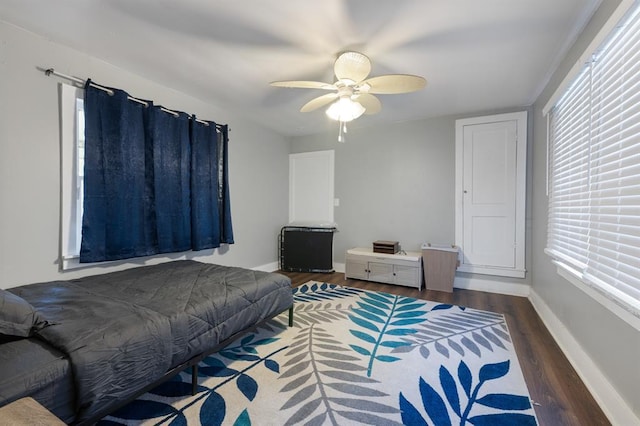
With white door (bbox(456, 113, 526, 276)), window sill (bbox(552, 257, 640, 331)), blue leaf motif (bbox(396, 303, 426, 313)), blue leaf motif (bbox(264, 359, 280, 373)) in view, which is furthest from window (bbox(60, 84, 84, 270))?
white door (bbox(456, 113, 526, 276))

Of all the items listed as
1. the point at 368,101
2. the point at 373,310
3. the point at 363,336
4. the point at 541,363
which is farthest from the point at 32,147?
the point at 541,363

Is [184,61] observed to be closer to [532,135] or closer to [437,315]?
[437,315]

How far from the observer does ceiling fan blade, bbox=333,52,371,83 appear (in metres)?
2.04

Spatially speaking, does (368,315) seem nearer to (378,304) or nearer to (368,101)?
(378,304)

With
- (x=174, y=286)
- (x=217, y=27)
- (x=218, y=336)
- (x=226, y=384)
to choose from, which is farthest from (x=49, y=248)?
(x=217, y=27)

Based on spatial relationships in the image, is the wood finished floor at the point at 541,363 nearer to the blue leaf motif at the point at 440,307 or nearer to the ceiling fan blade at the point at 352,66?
the blue leaf motif at the point at 440,307

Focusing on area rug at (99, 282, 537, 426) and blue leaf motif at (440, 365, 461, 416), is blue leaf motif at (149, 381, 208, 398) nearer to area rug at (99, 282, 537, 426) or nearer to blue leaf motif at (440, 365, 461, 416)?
area rug at (99, 282, 537, 426)

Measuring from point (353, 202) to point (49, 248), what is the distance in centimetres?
361

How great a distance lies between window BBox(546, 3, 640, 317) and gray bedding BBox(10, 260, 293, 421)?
2106 mm

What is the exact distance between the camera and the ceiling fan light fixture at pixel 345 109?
2.43m

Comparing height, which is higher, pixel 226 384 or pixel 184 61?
pixel 184 61

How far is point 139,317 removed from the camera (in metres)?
1.44

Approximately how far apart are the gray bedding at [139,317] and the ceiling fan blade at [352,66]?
1780 millimetres

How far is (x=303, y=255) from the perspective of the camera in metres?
4.51
